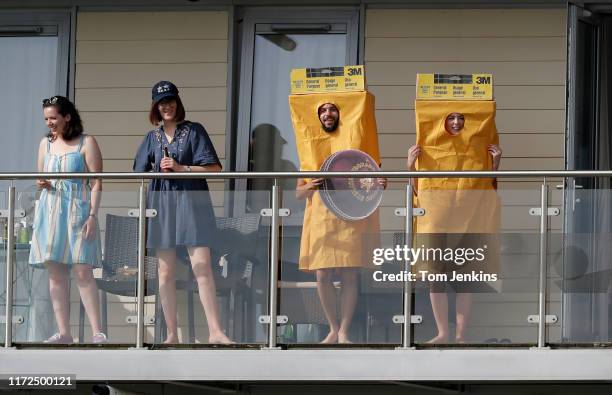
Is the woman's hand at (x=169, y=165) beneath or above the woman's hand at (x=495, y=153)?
beneath

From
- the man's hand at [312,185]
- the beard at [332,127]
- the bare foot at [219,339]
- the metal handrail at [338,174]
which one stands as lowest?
the bare foot at [219,339]

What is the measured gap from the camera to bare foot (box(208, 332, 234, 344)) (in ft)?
30.0

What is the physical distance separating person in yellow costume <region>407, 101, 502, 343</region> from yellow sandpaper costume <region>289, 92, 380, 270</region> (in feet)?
1.11

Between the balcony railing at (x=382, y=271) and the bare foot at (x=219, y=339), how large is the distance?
0.19ft

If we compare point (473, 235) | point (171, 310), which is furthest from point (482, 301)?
point (171, 310)

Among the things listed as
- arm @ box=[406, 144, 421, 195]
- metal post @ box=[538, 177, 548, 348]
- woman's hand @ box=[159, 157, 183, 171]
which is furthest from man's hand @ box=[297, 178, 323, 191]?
metal post @ box=[538, 177, 548, 348]

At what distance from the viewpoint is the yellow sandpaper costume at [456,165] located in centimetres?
898

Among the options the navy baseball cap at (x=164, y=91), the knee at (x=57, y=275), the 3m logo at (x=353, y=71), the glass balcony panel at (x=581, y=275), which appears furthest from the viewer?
Result: the 3m logo at (x=353, y=71)

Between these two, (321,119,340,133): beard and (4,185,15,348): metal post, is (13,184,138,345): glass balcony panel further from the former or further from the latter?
(321,119,340,133): beard

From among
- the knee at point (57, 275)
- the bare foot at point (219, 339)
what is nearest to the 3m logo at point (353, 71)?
the bare foot at point (219, 339)

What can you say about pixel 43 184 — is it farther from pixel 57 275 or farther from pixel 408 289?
pixel 408 289

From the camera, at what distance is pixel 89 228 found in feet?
30.1
